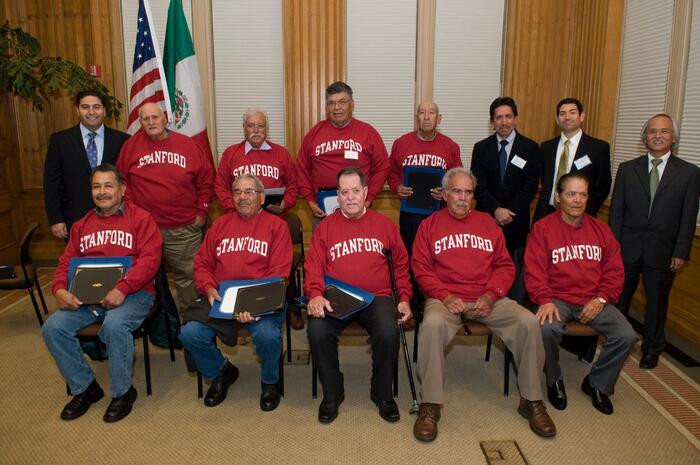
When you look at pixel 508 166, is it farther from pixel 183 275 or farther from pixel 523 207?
pixel 183 275

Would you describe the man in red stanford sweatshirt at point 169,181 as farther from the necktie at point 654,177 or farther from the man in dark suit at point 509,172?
the necktie at point 654,177

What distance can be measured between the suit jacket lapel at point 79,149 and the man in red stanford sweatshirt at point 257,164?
0.97 metres

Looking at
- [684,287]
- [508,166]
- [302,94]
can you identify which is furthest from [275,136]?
[684,287]

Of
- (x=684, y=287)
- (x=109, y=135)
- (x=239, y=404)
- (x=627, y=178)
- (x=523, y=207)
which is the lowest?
(x=239, y=404)

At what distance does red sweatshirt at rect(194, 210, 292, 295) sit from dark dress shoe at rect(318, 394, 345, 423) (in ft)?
2.61

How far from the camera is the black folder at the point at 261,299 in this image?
9.14 ft

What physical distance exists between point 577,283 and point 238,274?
2.08 m

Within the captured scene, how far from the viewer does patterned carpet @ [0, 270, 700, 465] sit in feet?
8.23

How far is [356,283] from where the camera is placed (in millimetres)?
2992

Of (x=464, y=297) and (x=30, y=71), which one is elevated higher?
(x=30, y=71)

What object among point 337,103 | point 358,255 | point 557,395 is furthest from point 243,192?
point 557,395

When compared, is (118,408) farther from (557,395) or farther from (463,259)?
(557,395)

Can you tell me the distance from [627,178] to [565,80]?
253cm

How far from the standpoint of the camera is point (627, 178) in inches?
136
